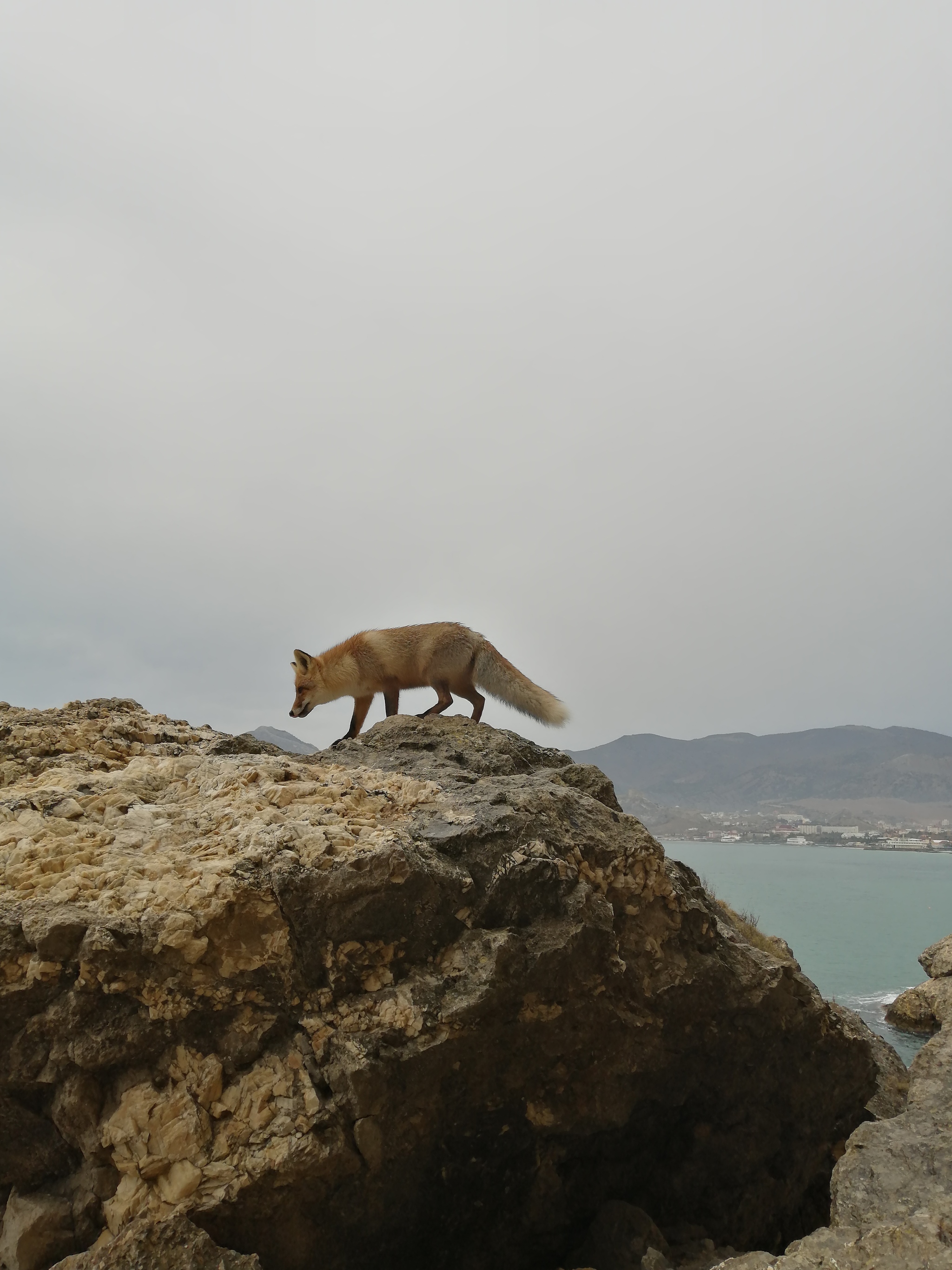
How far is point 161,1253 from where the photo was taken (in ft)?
9.40

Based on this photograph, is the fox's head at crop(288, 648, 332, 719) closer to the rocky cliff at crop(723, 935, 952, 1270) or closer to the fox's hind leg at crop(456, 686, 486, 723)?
the fox's hind leg at crop(456, 686, 486, 723)

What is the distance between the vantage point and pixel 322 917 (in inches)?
144

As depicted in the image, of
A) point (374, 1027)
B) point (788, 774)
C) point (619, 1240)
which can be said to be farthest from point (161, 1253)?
point (788, 774)

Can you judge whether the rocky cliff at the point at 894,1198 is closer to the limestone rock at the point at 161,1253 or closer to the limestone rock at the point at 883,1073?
the limestone rock at the point at 883,1073

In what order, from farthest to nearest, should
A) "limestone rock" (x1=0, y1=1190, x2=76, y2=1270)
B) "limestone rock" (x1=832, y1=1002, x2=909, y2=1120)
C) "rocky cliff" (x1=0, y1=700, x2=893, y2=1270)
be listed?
1. "limestone rock" (x1=832, y1=1002, x2=909, y2=1120)
2. "rocky cliff" (x1=0, y1=700, x2=893, y2=1270)
3. "limestone rock" (x1=0, y1=1190, x2=76, y2=1270)

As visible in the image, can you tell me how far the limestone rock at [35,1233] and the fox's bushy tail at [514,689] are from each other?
5963mm

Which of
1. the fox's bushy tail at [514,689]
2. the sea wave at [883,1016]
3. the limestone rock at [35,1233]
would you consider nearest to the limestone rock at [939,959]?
the sea wave at [883,1016]

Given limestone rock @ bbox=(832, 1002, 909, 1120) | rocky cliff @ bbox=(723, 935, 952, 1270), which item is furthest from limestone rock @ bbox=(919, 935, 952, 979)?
rocky cliff @ bbox=(723, 935, 952, 1270)

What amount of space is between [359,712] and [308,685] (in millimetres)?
852

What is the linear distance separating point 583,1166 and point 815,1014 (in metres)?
2.07

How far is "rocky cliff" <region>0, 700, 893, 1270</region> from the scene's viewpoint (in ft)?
10.7

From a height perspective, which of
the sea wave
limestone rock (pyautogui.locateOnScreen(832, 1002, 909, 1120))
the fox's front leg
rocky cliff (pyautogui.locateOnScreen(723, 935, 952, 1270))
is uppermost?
the fox's front leg

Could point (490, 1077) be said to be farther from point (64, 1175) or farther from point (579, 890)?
point (64, 1175)

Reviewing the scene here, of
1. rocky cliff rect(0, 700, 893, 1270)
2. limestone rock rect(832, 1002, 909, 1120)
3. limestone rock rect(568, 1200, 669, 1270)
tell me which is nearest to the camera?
rocky cliff rect(0, 700, 893, 1270)
